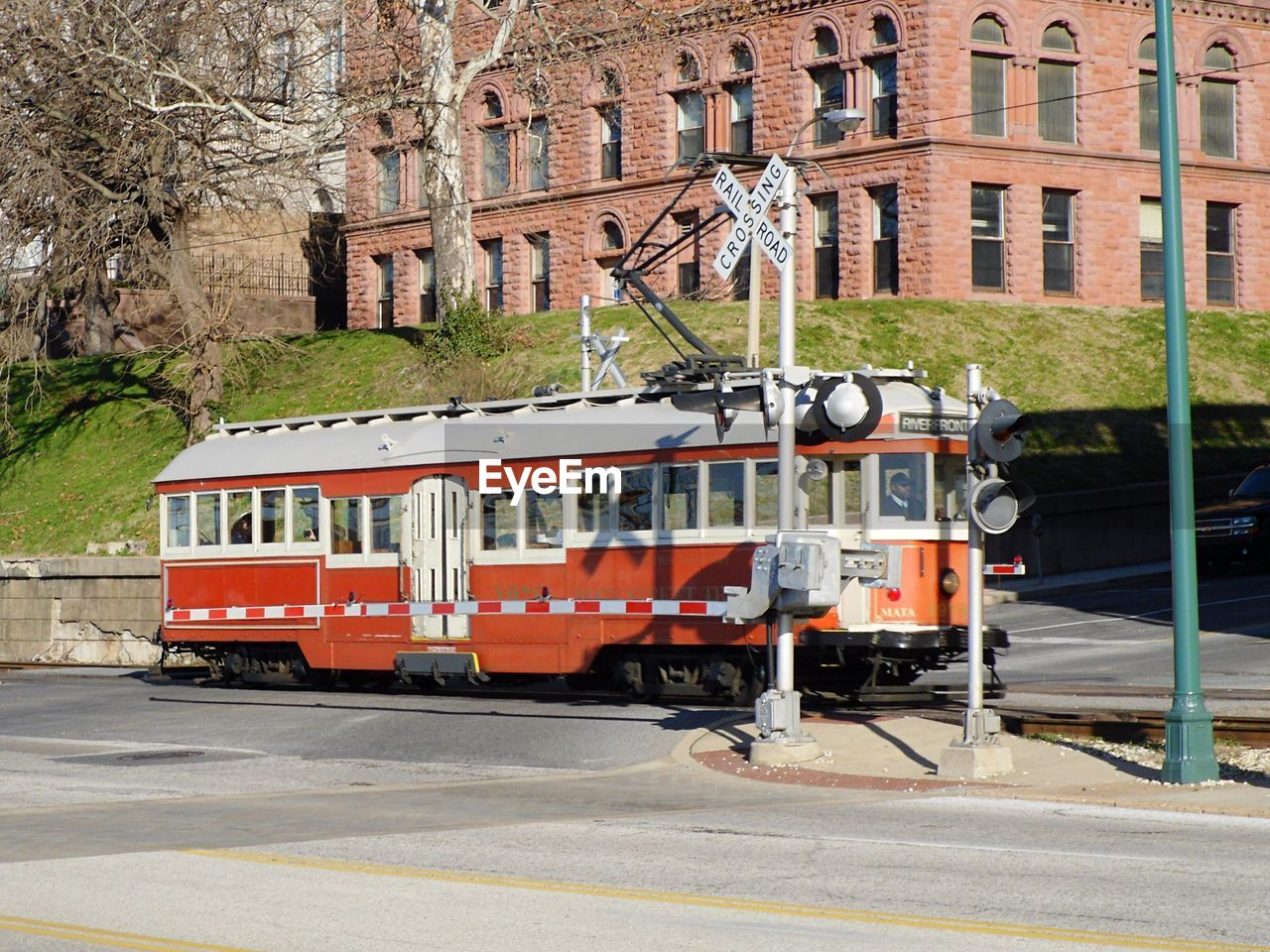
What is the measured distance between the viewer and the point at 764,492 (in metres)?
21.3

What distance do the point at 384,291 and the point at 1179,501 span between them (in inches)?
1685

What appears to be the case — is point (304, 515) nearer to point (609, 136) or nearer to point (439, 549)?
point (439, 549)

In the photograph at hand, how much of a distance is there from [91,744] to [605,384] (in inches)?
779

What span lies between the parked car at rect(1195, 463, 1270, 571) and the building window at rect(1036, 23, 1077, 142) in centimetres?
1192

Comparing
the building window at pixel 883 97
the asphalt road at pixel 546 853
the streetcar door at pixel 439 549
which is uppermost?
the building window at pixel 883 97

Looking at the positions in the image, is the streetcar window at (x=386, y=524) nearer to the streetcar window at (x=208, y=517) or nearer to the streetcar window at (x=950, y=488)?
the streetcar window at (x=208, y=517)

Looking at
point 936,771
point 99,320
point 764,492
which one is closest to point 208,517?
point 764,492

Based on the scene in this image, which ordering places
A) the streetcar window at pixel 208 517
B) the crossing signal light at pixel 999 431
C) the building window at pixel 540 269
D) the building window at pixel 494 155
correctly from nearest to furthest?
the crossing signal light at pixel 999 431, the streetcar window at pixel 208 517, the building window at pixel 540 269, the building window at pixel 494 155

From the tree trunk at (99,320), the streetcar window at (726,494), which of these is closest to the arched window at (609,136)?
the tree trunk at (99,320)

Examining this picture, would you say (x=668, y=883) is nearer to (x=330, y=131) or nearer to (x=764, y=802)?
(x=764, y=802)

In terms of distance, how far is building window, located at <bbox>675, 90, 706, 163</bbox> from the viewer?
4800 cm

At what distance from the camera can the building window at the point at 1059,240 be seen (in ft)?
148

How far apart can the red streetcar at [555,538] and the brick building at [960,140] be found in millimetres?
18933

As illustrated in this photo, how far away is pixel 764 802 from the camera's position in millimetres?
15266
